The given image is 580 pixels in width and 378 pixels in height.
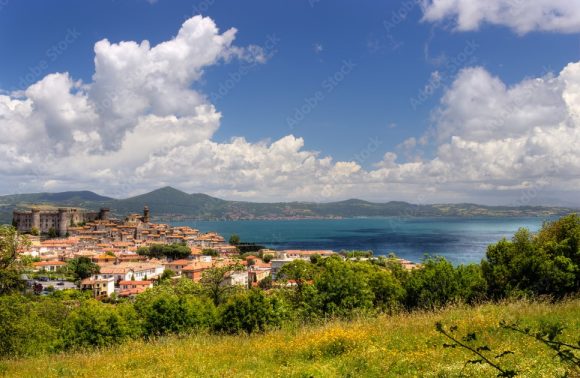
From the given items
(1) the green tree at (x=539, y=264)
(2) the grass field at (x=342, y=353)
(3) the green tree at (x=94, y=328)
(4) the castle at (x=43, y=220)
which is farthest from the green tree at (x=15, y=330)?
(4) the castle at (x=43, y=220)

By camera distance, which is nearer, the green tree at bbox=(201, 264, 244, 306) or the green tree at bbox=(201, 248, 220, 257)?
the green tree at bbox=(201, 264, 244, 306)

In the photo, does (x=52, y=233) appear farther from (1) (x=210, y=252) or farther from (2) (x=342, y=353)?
(2) (x=342, y=353)

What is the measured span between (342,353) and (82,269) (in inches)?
3380

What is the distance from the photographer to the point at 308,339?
9758 millimetres

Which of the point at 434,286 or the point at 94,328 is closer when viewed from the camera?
the point at 434,286

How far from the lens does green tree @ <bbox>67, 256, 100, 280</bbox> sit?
8275cm

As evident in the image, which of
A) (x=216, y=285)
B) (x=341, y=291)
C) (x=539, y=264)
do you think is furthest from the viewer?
(x=216, y=285)

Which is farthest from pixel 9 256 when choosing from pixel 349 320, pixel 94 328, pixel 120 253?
pixel 120 253

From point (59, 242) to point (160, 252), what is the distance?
83.9 feet

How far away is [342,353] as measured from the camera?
8820 mm

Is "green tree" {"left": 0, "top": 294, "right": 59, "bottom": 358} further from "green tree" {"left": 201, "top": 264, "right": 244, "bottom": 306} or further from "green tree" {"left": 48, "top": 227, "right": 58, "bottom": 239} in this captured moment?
"green tree" {"left": 48, "top": 227, "right": 58, "bottom": 239}

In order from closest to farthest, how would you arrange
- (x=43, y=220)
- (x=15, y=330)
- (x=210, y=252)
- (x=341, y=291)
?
(x=15, y=330) < (x=341, y=291) < (x=210, y=252) < (x=43, y=220)

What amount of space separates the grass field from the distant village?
67.2 feet

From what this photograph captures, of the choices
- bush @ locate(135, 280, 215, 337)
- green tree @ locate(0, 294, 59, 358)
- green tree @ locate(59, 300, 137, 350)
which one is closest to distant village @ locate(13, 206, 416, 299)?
bush @ locate(135, 280, 215, 337)
